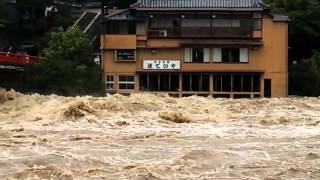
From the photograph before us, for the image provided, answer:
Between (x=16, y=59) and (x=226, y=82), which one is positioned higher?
(x=16, y=59)

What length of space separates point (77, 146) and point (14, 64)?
21.1m

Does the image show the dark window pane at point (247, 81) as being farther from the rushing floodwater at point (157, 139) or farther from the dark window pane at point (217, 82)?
the rushing floodwater at point (157, 139)

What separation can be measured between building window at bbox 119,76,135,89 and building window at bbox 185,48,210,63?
3.55 meters

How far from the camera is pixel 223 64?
37781 mm

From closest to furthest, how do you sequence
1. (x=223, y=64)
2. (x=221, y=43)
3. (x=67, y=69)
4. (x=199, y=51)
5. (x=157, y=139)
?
(x=157, y=139) < (x=67, y=69) < (x=221, y=43) < (x=223, y=64) < (x=199, y=51)

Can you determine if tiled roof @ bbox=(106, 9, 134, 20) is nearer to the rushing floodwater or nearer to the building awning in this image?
the building awning

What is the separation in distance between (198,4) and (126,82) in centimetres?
637

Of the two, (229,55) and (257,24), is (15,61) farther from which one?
(257,24)

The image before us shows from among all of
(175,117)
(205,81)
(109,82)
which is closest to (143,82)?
(109,82)

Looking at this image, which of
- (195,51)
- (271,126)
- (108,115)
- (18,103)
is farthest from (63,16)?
(271,126)

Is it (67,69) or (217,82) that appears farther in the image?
(217,82)

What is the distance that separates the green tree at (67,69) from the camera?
111 feet

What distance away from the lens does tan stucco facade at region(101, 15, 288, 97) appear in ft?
123

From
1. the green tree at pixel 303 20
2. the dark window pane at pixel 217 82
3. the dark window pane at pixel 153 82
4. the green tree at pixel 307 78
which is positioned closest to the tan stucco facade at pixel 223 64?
the dark window pane at pixel 217 82
